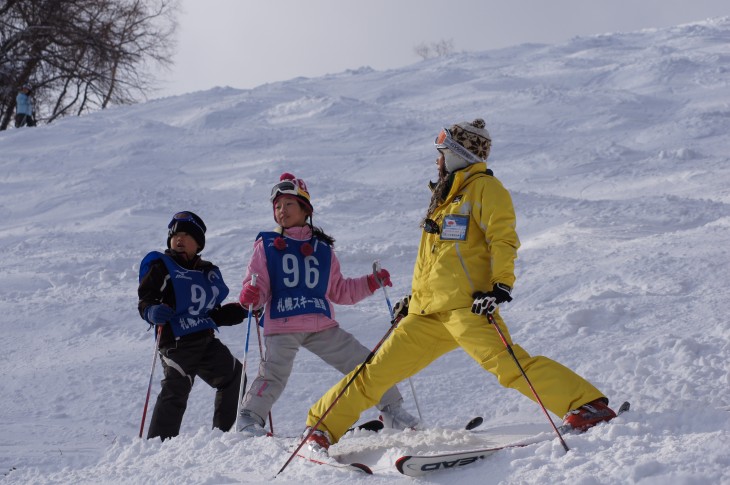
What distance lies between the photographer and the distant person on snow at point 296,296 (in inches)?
169

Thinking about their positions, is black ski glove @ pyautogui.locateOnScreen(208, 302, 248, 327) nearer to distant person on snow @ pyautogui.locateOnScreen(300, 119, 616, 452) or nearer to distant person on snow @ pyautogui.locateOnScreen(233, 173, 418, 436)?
distant person on snow @ pyautogui.locateOnScreen(233, 173, 418, 436)

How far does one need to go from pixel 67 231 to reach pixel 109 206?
3.74 feet

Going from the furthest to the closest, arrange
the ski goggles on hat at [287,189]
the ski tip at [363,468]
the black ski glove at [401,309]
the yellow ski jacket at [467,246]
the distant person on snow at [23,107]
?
the distant person on snow at [23,107] < the ski goggles on hat at [287,189] < the black ski glove at [401,309] < the yellow ski jacket at [467,246] < the ski tip at [363,468]

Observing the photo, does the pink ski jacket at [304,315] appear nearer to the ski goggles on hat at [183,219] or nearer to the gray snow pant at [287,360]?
the gray snow pant at [287,360]

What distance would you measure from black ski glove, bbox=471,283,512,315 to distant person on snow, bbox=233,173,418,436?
1026mm

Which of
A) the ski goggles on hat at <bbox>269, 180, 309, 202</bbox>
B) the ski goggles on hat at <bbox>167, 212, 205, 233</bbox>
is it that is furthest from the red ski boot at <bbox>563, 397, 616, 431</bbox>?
the ski goggles on hat at <bbox>167, 212, 205, 233</bbox>

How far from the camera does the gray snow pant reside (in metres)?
4.22

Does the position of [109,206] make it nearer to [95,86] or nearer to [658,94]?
[658,94]

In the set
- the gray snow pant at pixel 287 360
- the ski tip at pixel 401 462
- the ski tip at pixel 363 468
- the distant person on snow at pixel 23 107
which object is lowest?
the ski tip at pixel 363 468

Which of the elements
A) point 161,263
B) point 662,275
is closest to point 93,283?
point 161,263

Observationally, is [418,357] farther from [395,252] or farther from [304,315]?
[395,252]

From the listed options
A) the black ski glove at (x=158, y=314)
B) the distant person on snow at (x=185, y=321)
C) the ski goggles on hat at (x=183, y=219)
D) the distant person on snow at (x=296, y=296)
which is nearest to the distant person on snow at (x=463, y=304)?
the distant person on snow at (x=296, y=296)

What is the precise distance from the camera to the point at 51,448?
457cm

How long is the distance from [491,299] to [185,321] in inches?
74.2
